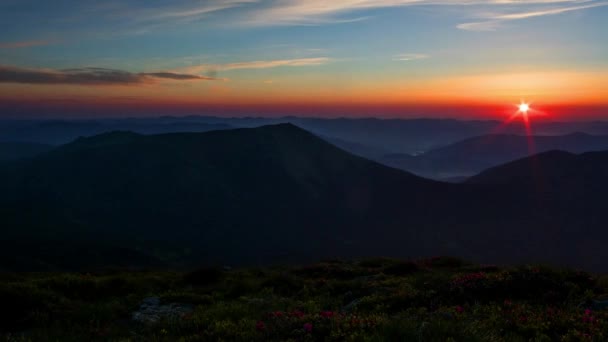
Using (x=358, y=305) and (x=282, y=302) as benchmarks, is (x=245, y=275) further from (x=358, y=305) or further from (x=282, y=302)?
(x=358, y=305)

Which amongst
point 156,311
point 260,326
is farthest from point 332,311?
point 156,311

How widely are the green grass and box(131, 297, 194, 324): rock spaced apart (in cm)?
32

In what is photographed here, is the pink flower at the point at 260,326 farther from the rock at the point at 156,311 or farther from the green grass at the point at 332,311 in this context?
the rock at the point at 156,311

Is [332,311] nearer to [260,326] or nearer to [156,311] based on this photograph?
[260,326]

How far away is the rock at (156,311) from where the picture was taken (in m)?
12.2

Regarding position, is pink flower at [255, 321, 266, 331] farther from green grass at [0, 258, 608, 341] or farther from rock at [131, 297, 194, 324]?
rock at [131, 297, 194, 324]

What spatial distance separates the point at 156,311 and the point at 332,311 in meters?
6.19

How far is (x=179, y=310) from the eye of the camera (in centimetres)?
1353

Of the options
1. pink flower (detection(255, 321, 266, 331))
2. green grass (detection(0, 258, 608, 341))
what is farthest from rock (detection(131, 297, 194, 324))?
pink flower (detection(255, 321, 266, 331))

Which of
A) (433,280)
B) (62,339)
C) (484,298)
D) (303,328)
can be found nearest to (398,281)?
(433,280)

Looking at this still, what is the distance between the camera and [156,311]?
13.4 meters

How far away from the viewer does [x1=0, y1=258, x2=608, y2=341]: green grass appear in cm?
920

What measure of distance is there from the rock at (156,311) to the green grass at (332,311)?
0.32 metres

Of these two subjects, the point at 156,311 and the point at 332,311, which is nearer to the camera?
the point at 332,311
